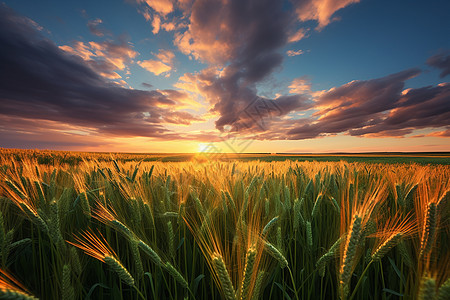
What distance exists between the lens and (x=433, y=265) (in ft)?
2.62

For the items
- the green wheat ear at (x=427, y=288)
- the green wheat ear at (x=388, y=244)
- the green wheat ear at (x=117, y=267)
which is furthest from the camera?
the green wheat ear at (x=388, y=244)

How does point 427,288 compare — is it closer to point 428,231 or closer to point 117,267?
point 428,231

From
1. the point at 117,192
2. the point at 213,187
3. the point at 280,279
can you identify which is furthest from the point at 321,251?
the point at 117,192

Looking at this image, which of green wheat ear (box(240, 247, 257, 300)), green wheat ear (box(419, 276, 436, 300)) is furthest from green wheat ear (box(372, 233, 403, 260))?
green wheat ear (box(240, 247, 257, 300))

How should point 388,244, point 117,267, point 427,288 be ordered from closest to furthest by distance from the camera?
1. point 427,288
2. point 117,267
3. point 388,244

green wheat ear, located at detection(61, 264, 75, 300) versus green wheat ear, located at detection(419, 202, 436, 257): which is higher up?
green wheat ear, located at detection(419, 202, 436, 257)

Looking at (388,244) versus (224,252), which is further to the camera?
(224,252)

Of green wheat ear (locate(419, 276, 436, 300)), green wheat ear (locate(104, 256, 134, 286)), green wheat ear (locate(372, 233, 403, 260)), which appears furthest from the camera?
green wheat ear (locate(372, 233, 403, 260))

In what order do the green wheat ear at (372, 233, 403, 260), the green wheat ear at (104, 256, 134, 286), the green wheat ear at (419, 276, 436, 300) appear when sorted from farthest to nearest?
the green wheat ear at (372, 233, 403, 260), the green wheat ear at (104, 256, 134, 286), the green wheat ear at (419, 276, 436, 300)

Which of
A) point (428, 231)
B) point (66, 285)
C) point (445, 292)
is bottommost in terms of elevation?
point (66, 285)

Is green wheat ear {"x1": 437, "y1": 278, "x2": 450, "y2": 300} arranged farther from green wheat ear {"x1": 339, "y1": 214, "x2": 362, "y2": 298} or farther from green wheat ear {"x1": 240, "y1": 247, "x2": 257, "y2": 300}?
green wheat ear {"x1": 240, "y1": 247, "x2": 257, "y2": 300}

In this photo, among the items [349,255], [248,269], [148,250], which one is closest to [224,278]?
[248,269]

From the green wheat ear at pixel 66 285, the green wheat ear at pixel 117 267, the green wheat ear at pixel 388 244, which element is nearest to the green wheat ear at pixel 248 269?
the green wheat ear at pixel 117 267

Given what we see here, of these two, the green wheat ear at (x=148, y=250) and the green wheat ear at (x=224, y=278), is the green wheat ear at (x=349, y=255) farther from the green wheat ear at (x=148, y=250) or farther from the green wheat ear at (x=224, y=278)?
the green wheat ear at (x=148, y=250)
